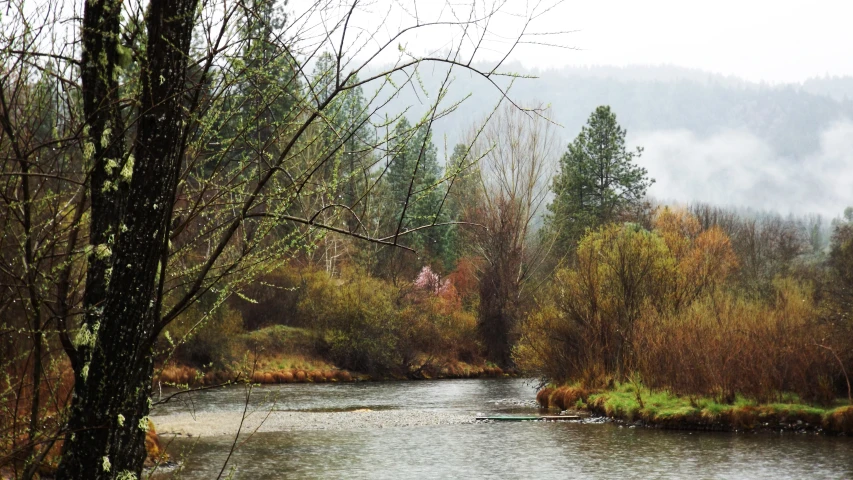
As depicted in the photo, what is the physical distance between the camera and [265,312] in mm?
39219

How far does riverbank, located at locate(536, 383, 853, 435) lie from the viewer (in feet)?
55.2

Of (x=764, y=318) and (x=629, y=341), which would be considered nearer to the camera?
(x=764, y=318)

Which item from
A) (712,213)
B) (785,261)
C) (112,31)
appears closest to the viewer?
(112,31)

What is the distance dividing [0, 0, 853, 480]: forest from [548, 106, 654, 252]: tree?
18 centimetres

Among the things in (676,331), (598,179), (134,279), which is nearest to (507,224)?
(598,179)

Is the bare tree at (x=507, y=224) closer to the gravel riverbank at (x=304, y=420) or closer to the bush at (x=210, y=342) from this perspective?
the bush at (x=210, y=342)

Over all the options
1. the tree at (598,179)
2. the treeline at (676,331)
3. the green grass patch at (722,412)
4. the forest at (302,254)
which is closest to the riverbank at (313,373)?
the forest at (302,254)

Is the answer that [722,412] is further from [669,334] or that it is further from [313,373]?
[313,373]

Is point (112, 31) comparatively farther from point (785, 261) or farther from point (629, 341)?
point (785, 261)

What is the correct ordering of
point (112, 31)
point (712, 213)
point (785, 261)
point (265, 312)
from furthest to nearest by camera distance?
point (712, 213) → point (785, 261) → point (265, 312) → point (112, 31)

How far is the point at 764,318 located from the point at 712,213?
40.0m

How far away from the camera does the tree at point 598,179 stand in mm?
48750

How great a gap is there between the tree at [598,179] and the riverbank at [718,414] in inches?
1139

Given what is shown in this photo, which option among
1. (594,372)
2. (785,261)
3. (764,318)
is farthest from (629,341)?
(785,261)
